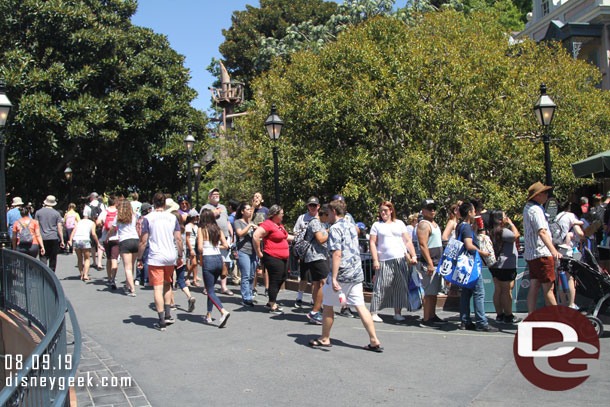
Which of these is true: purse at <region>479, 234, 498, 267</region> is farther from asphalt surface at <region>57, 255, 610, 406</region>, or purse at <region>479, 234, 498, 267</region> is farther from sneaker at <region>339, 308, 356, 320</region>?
sneaker at <region>339, 308, 356, 320</region>

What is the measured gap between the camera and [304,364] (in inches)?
256

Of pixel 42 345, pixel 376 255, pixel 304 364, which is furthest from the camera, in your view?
pixel 376 255

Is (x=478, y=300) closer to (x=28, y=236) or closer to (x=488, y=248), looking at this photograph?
(x=488, y=248)

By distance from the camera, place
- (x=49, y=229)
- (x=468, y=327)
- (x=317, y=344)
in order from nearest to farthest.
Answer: (x=317, y=344), (x=468, y=327), (x=49, y=229)

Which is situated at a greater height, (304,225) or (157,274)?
(304,225)

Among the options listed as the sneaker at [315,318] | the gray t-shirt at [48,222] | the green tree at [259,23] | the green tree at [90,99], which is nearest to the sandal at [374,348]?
the sneaker at [315,318]

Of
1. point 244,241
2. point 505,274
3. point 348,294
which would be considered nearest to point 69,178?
point 244,241

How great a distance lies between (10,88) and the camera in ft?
76.0

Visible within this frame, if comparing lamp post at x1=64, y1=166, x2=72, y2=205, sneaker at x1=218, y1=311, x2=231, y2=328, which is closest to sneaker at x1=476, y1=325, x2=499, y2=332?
sneaker at x1=218, y1=311, x2=231, y2=328

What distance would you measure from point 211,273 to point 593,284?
208 inches

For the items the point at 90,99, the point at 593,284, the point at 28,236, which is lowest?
the point at 593,284

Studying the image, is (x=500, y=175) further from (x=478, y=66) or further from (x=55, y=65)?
(x=55, y=65)

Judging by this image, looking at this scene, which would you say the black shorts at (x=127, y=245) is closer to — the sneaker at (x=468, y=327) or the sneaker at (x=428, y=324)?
the sneaker at (x=428, y=324)

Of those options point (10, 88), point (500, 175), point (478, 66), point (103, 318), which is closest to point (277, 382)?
point (103, 318)
